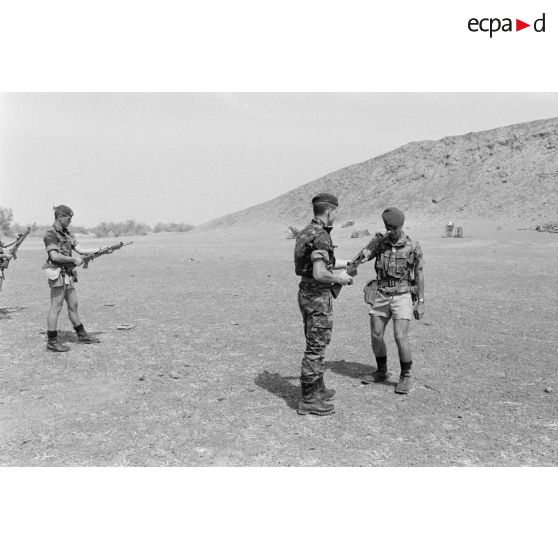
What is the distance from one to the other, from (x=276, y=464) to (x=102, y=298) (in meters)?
8.60

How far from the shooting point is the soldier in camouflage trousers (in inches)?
181

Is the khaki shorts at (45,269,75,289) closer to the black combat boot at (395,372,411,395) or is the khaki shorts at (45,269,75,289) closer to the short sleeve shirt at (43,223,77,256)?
the short sleeve shirt at (43,223,77,256)

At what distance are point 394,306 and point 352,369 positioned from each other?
1.19m

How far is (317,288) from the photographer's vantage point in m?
4.74

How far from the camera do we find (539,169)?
49844 mm

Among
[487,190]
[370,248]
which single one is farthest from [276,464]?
[487,190]

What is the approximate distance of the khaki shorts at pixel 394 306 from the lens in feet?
17.9

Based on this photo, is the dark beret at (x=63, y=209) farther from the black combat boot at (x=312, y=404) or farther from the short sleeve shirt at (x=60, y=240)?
the black combat boot at (x=312, y=404)

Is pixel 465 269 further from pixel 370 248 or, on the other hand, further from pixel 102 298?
pixel 370 248

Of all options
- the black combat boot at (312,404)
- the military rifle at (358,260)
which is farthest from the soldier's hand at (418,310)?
the black combat boot at (312,404)

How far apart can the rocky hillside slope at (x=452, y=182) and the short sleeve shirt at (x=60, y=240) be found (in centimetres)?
3845

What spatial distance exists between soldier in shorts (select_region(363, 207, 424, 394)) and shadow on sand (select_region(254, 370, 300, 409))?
1.04 meters

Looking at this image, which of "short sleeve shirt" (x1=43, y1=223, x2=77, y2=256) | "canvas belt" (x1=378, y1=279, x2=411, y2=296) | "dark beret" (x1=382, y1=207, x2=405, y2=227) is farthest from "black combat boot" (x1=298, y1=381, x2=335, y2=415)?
"short sleeve shirt" (x1=43, y1=223, x2=77, y2=256)

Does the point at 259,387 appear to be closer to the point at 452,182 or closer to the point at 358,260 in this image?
the point at 358,260
